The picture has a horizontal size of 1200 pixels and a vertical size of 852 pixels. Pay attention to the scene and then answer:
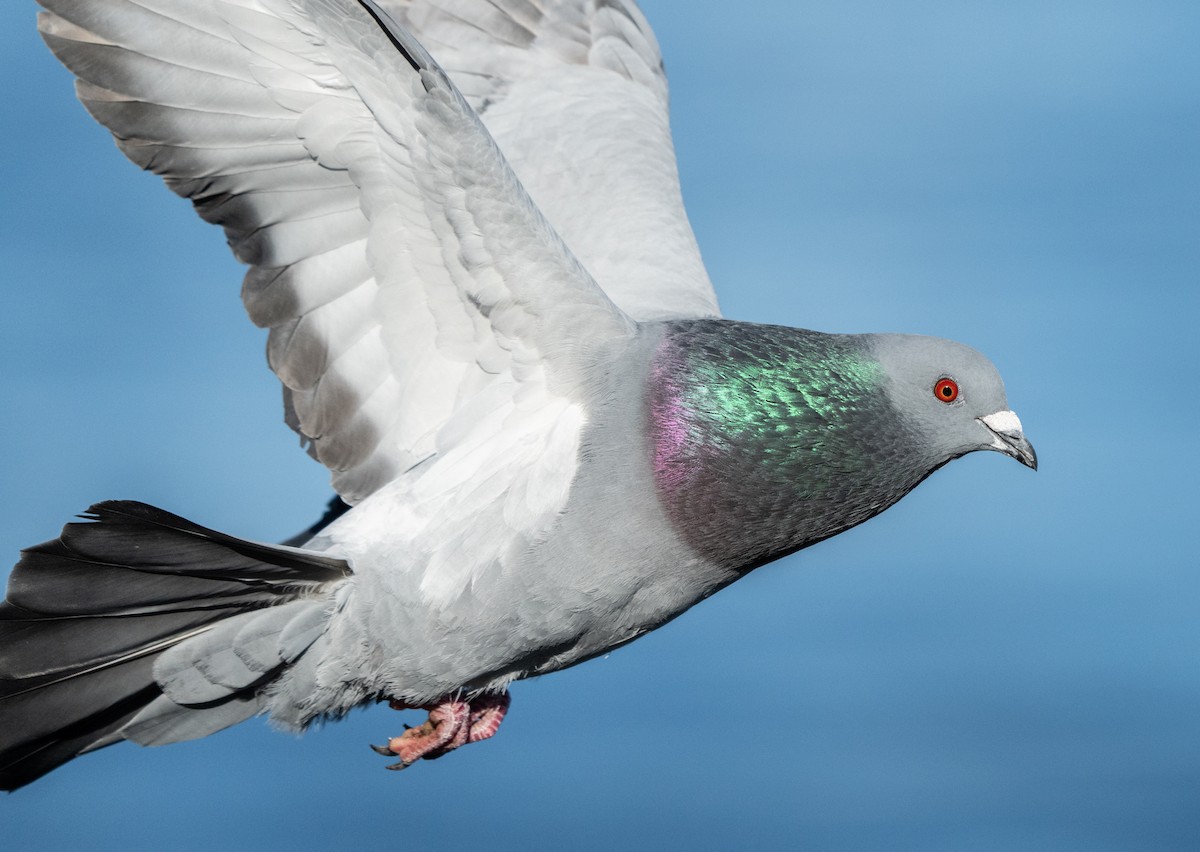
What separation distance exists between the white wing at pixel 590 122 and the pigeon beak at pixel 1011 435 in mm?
1472

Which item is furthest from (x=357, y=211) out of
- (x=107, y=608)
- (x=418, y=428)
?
(x=107, y=608)

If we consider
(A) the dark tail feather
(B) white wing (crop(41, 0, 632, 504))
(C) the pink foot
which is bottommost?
(C) the pink foot

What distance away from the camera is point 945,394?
18.0ft

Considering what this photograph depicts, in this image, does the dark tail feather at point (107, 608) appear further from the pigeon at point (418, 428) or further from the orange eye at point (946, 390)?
the orange eye at point (946, 390)

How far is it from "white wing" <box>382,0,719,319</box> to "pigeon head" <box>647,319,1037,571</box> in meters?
1.02

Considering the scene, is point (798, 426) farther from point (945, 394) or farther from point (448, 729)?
point (448, 729)

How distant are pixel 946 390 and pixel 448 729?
2319 millimetres

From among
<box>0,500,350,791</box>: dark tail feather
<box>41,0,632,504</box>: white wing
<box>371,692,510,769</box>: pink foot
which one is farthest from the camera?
<box>371,692,510,769</box>: pink foot

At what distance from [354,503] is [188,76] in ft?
5.49

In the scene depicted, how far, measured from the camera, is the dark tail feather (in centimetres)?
493

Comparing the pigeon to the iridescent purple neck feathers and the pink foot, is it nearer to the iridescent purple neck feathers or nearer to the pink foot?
the iridescent purple neck feathers

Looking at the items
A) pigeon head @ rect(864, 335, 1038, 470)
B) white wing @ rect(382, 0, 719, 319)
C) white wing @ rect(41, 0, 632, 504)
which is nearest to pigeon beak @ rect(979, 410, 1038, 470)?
pigeon head @ rect(864, 335, 1038, 470)

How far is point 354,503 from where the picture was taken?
5867 mm

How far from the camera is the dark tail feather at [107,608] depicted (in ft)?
16.2
